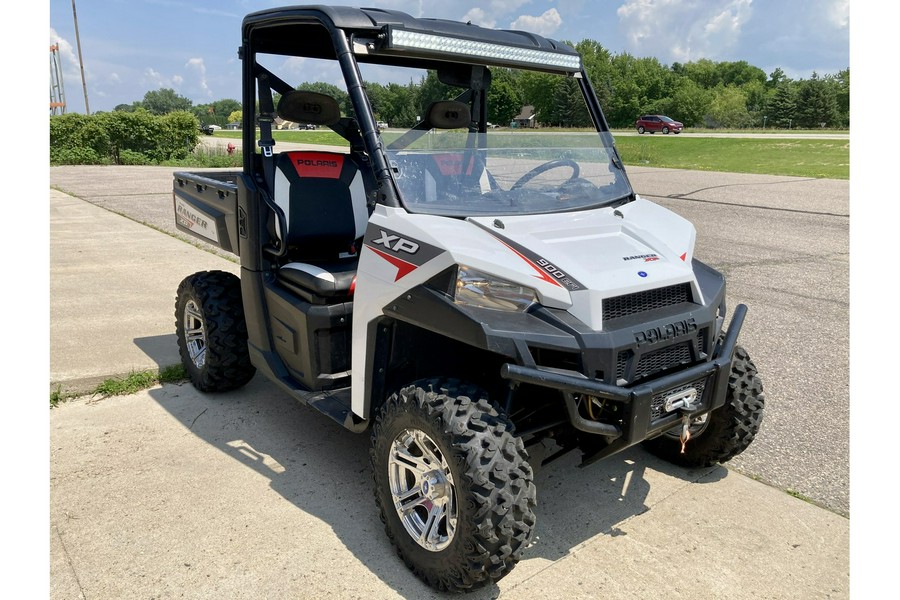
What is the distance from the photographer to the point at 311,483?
3.47 m

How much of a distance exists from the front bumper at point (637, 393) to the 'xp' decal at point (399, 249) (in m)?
0.55

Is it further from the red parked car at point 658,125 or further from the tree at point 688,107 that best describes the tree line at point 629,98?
the red parked car at point 658,125

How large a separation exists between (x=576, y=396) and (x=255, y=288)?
205 centimetres

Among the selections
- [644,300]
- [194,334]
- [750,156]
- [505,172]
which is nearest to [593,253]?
[644,300]

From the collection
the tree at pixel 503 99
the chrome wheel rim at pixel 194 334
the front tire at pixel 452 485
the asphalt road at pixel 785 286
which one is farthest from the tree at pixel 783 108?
the front tire at pixel 452 485

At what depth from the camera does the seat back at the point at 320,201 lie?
4098mm

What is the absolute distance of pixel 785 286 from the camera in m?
7.48

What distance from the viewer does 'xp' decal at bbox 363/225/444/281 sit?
2.66m

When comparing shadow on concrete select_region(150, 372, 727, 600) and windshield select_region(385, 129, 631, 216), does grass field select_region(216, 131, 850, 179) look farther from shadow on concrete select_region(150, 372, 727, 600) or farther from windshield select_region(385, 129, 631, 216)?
shadow on concrete select_region(150, 372, 727, 600)

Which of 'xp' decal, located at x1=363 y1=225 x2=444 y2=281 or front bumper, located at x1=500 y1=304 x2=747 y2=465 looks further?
'xp' decal, located at x1=363 y1=225 x2=444 y2=281

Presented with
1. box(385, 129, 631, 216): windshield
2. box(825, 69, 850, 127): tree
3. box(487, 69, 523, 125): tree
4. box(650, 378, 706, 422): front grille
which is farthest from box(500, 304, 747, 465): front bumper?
Answer: box(825, 69, 850, 127): tree

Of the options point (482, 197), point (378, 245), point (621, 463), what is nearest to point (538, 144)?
point (482, 197)

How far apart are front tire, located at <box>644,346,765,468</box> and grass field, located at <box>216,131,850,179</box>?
53.7ft

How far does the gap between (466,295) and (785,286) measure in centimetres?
604
